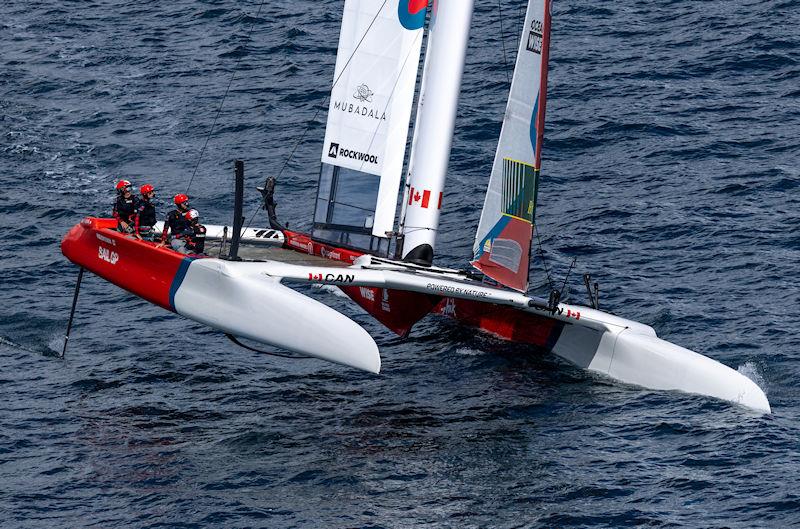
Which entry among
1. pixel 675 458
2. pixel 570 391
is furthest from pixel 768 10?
pixel 675 458

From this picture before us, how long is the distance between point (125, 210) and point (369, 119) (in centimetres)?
438

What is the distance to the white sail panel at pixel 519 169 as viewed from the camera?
66.4ft

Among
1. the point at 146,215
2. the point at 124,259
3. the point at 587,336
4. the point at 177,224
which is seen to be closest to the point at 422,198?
the point at 587,336

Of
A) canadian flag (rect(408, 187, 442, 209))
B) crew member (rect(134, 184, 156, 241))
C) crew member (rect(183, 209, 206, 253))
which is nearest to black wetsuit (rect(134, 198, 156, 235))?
crew member (rect(134, 184, 156, 241))

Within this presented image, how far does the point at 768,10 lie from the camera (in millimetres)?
35000

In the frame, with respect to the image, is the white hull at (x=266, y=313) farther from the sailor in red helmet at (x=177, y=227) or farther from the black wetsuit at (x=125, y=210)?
the black wetsuit at (x=125, y=210)

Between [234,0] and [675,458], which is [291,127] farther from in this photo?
[675,458]

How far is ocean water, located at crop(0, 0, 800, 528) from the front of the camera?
1736cm

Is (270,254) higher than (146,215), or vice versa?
(146,215)

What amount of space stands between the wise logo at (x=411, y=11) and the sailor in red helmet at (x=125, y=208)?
5368 mm

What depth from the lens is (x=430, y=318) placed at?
79.8ft

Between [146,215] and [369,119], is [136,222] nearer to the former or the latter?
[146,215]

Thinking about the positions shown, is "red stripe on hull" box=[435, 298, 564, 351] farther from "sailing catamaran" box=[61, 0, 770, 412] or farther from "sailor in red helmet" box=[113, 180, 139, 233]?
"sailor in red helmet" box=[113, 180, 139, 233]

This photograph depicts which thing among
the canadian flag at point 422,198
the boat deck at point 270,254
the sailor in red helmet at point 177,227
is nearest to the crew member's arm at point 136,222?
the sailor in red helmet at point 177,227
